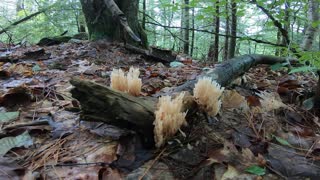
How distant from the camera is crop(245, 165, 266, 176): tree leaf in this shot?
1.45 m

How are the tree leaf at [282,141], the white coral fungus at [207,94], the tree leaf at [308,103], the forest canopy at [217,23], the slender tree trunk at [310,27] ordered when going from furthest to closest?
the slender tree trunk at [310,27] < the forest canopy at [217,23] < the tree leaf at [308,103] < the tree leaf at [282,141] < the white coral fungus at [207,94]

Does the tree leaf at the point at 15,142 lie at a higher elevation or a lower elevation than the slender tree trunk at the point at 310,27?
lower

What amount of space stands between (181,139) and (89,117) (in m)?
0.55

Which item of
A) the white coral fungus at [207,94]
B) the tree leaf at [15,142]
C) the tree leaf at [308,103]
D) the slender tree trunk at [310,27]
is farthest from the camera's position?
the slender tree trunk at [310,27]

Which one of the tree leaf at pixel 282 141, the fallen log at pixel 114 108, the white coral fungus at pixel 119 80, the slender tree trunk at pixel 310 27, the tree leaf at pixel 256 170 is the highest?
the slender tree trunk at pixel 310 27

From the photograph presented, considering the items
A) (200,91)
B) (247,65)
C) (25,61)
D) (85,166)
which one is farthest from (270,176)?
(25,61)

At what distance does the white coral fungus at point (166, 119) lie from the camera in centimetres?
148

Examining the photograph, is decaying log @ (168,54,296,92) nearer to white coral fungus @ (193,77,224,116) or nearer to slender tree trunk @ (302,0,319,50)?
white coral fungus @ (193,77,224,116)

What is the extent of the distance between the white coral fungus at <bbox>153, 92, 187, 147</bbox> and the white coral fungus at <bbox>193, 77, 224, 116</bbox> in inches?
8.5

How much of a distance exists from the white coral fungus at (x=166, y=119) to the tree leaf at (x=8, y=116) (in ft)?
3.47

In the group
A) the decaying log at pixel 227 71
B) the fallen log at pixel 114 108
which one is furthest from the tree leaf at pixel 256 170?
the decaying log at pixel 227 71

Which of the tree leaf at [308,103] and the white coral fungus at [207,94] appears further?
the tree leaf at [308,103]

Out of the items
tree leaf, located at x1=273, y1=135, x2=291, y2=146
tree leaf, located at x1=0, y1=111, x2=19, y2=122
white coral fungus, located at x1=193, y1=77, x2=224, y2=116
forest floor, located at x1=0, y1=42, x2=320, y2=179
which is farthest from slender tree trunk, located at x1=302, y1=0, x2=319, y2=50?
tree leaf, located at x1=0, y1=111, x2=19, y2=122

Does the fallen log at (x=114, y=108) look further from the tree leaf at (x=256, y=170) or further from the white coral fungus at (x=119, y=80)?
the tree leaf at (x=256, y=170)
